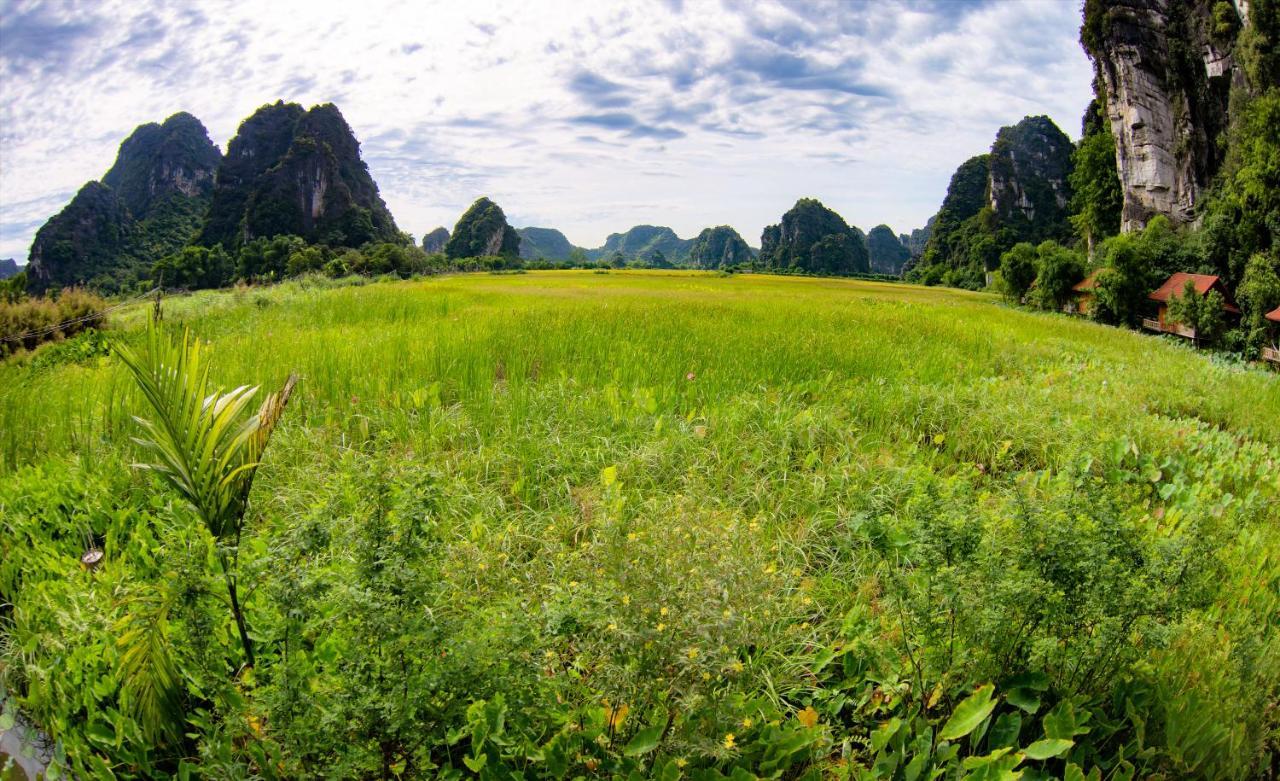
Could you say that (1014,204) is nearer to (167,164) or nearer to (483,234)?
(483,234)

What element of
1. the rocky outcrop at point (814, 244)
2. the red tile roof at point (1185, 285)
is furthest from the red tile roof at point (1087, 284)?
the rocky outcrop at point (814, 244)

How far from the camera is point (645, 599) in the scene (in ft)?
6.88

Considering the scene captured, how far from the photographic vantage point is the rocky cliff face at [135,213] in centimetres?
8075

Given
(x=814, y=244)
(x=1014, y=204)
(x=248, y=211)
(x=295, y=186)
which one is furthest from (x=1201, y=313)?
(x=248, y=211)

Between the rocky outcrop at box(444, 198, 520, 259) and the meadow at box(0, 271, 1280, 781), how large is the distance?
105 m

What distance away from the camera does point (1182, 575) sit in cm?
225

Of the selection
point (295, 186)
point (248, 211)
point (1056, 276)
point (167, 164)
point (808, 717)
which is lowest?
point (808, 717)

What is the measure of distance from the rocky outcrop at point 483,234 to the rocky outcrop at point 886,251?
10709 centimetres

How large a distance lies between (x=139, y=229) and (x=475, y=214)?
173 feet

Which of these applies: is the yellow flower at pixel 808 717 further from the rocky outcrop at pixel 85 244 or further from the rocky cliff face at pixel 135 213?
the rocky outcrop at pixel 85 244

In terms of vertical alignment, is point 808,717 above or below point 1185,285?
below

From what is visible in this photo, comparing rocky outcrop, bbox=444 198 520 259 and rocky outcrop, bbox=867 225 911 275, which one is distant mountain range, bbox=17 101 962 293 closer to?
rocky outcrop, bbox=444 198 520 259

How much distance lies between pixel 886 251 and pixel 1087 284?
14490 centimetres

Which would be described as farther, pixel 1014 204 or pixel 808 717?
pixel 1014 204
